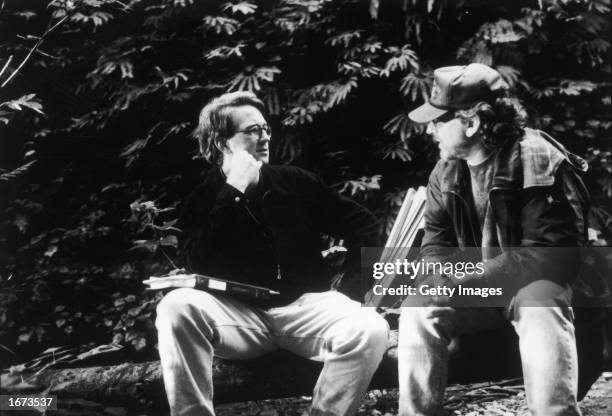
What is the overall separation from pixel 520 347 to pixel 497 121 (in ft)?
2.86

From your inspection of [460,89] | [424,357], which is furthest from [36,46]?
[424,357]

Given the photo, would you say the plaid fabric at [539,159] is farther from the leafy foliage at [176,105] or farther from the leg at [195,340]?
the leg at [195,340]

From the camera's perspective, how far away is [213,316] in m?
2.43

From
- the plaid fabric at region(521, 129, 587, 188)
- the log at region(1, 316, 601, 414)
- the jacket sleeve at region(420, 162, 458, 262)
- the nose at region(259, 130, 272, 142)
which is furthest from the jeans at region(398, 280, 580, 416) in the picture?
the nose at region(259, 130, 272, 142)

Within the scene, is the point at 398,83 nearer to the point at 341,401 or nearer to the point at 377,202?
the point at 377,202

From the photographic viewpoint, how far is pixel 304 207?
2.78 m

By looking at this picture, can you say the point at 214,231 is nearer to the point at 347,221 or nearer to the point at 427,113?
the point at 347,221

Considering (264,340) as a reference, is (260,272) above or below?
above

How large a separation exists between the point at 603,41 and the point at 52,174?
292cm

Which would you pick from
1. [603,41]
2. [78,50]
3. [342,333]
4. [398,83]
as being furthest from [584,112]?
[78,50]

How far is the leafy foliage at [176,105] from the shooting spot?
3104 mm

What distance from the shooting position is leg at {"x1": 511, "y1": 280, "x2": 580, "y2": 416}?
7.09 ft

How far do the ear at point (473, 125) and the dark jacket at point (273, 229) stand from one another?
570mm

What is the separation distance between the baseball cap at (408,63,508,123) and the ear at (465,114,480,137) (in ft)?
0.18
